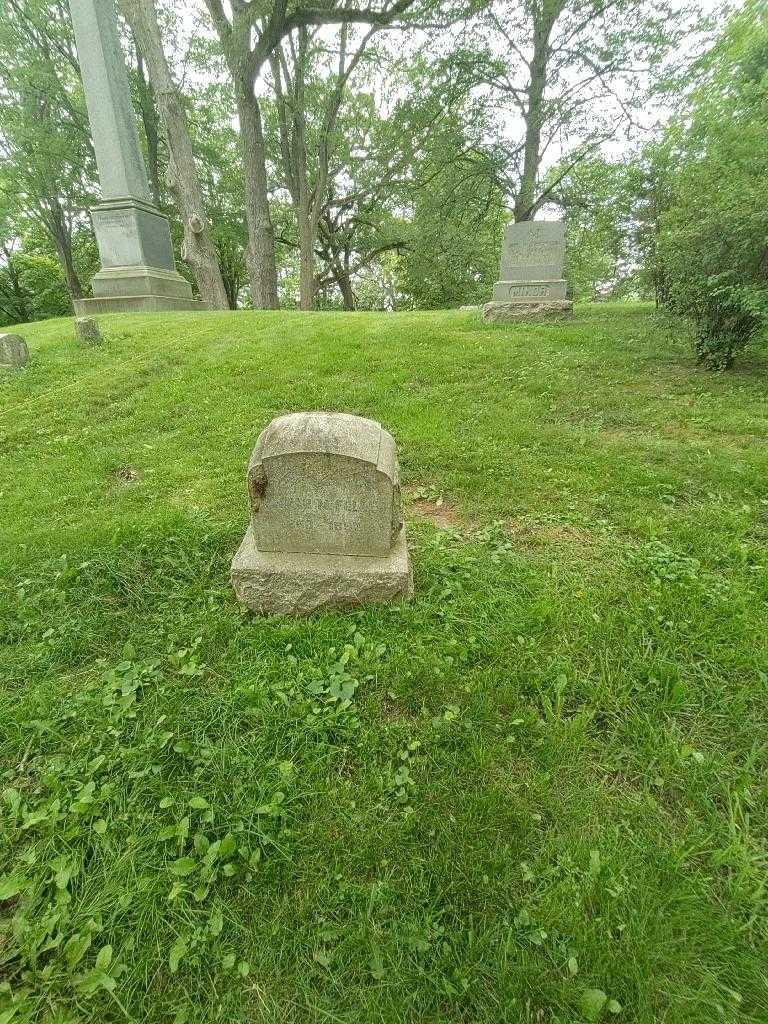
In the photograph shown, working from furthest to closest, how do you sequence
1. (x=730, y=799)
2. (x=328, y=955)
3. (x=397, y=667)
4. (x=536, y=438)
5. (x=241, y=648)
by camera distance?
(x=536, y=438), (x=241, y=648), (x=397, y=667), (x=730, y=799), (x=328, y=955)

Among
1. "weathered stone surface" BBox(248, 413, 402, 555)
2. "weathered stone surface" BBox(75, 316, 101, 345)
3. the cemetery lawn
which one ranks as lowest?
the cemetery lawn

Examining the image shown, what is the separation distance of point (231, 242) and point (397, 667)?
81.2 feet

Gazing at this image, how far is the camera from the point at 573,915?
1.34 metres

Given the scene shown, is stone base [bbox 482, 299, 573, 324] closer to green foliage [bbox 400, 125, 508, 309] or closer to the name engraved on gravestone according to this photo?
the name engraved on gravestone

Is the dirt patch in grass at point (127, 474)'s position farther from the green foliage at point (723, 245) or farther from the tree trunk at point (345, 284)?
the tree trunk at point (345, 284)

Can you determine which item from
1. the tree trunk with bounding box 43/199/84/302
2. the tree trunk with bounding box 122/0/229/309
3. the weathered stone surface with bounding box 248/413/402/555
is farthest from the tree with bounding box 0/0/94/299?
the weathered stone surface with bounding box 248/413/402/555

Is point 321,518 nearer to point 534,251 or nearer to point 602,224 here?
point 534,251

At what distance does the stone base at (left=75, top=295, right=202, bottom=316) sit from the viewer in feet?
32.9

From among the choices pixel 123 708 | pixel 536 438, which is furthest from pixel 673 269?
pixel 123 708

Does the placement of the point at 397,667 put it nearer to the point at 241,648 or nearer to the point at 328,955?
the point at 241,648

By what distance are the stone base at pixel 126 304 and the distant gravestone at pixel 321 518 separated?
9574mm

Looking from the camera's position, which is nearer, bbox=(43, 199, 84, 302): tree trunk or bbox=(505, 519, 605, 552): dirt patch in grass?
bbox=(505, 519, 605, 552): dirt patch in grass

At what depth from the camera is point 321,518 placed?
2.52 m

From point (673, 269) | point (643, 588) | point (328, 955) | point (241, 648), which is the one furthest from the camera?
point (673, 269)
